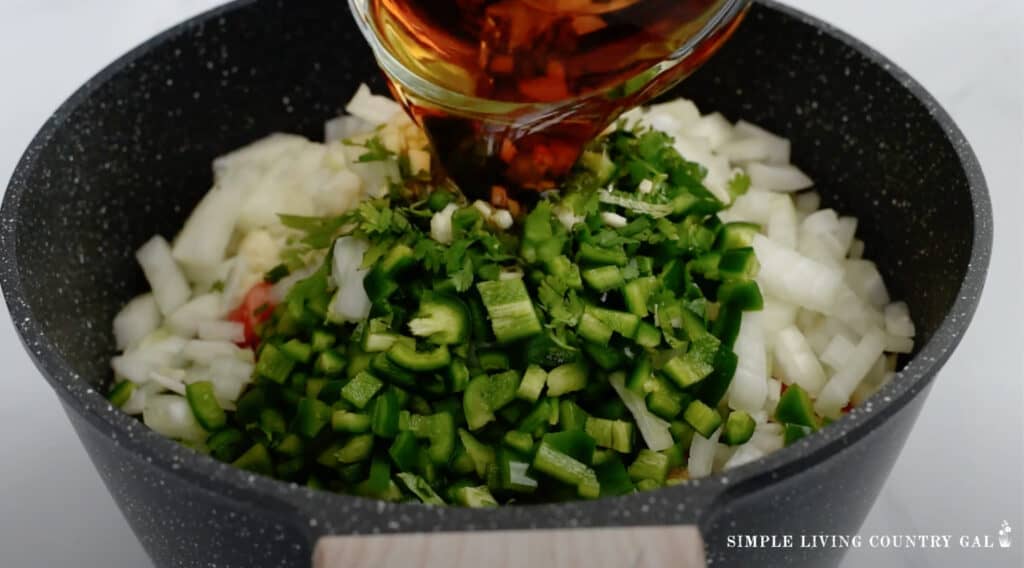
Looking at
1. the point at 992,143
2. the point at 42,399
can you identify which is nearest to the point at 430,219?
the point at 42,399

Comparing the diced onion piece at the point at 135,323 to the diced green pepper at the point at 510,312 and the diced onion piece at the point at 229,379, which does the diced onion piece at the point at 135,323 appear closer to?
the diced onion piece at the point at 229,379

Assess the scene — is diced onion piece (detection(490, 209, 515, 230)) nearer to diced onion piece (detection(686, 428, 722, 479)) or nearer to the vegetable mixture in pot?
the vegetable mixture in pot

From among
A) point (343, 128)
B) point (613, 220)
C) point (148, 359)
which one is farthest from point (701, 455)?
point (343, 128)

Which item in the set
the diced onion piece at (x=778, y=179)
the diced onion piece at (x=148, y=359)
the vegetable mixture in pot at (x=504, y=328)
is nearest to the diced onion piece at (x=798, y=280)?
the vegetable mixture in pot at (x=504, y=328)

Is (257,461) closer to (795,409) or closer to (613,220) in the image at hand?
(613,220)

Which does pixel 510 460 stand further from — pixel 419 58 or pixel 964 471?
pixel 964 471

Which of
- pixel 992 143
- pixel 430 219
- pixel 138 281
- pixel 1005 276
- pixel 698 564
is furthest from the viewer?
pixel 992 143
